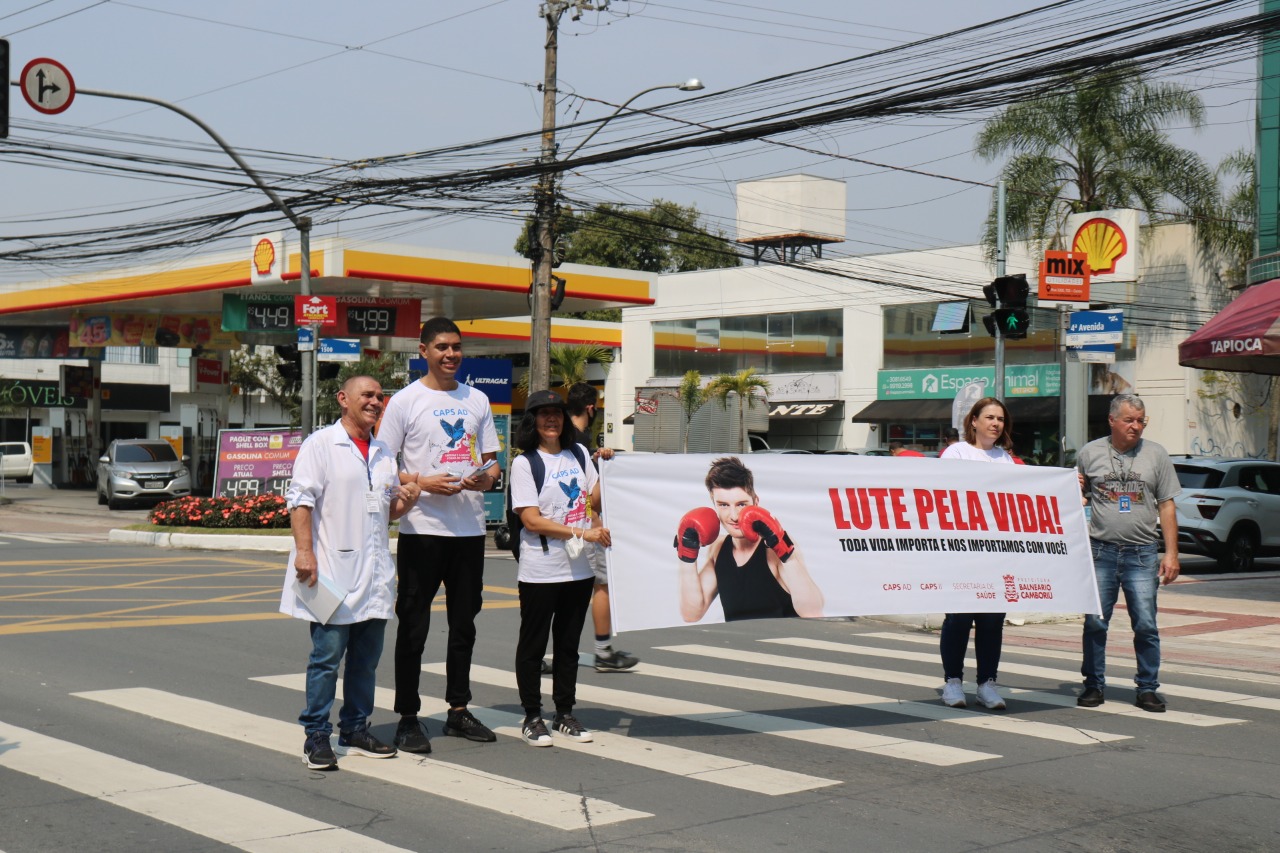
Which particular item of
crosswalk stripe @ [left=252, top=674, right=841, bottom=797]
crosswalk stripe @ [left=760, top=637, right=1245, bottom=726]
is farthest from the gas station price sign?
crosswalk stripe @ [left=252, top=674, right=841, bottom=797]

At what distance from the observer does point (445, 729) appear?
7.61 metres

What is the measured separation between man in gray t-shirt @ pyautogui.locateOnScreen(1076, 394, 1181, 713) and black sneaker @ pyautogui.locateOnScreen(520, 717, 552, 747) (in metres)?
3.57

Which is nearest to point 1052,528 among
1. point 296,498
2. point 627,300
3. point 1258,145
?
point 296,498

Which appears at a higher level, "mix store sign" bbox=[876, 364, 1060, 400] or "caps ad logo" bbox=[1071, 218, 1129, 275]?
"caps ad logo" bbox=[1071, 218, 1129, 275]

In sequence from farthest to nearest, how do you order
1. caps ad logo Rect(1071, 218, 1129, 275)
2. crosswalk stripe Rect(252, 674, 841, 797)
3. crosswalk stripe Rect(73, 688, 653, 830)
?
caps ad logo Rect(1071, 218, 1129, 275)
crosswalk stripe Rect(252, 674, 841, 797)
crosswalk stripe Rect(73, 688, 653, 830)

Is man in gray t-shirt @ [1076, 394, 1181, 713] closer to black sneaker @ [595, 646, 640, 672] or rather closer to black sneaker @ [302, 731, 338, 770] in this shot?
black sneaker @ [595, 646, 640, 672]

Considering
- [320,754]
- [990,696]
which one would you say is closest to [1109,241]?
[990,696]

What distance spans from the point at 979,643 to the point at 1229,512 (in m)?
14.2

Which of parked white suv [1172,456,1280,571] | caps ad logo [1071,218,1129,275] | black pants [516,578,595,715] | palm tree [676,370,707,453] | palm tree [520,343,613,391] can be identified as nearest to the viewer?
black pants [516,578,595,715]

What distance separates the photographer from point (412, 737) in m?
7.11

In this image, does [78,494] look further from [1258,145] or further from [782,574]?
[782,574]

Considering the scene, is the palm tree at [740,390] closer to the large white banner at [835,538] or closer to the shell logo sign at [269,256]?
the shell logo sign at [269,256]

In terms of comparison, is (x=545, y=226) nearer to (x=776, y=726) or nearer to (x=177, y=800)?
(x=776, y=726)

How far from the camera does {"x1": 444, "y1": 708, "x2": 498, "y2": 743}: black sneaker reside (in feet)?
24.3
